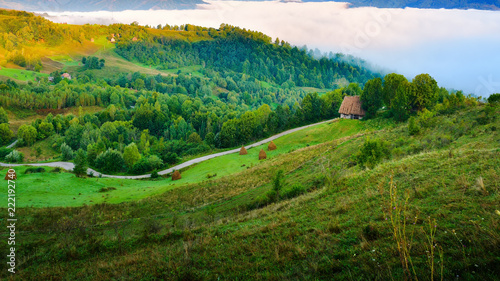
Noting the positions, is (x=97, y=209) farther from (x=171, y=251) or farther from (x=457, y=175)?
(x=457, y=175)

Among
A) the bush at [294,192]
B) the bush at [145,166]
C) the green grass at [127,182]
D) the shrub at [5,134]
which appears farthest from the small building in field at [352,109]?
the shrub at [5,134]

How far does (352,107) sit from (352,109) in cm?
64

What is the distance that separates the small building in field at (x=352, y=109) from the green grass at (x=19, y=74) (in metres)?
205

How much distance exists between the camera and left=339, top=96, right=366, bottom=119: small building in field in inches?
2444

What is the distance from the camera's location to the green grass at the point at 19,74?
17338 centimetres

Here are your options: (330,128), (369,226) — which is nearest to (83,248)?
(369,226)

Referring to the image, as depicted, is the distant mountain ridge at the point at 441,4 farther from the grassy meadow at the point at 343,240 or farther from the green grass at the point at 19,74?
the green grass at the point at 19,74

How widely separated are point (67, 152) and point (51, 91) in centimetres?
9461

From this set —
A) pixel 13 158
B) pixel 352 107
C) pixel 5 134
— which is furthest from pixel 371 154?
pixel 5 134

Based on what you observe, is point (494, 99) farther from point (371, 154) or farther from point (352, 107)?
point (352, 107)

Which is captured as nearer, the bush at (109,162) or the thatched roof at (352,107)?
the thatched roof at (352,107)

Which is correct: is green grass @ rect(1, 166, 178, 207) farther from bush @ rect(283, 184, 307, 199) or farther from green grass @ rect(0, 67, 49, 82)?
green grass @ rect(0, 67, 49, 82)

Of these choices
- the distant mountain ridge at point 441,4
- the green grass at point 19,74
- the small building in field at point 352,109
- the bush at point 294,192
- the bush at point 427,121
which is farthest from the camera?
the green grass at point 19,74

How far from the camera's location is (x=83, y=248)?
38.1 ft
